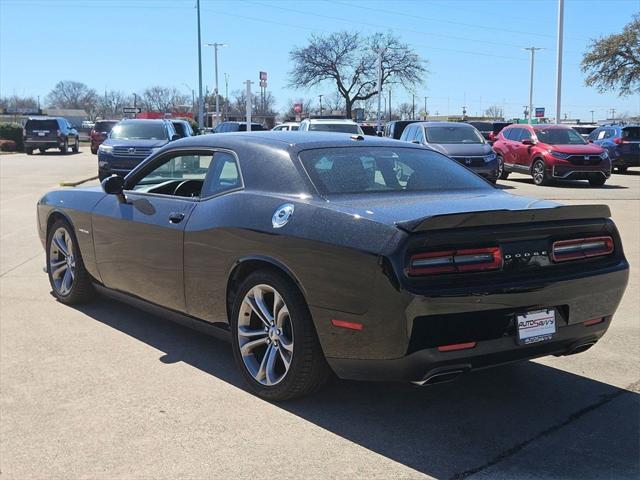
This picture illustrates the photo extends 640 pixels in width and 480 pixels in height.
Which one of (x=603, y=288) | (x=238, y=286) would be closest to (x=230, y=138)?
(x=238, y=286)

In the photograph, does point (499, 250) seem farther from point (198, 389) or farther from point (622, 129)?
point (622, 129)

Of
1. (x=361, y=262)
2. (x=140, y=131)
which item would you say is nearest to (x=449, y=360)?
(x=361, y=262)

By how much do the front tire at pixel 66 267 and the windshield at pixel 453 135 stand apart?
40.3 feet

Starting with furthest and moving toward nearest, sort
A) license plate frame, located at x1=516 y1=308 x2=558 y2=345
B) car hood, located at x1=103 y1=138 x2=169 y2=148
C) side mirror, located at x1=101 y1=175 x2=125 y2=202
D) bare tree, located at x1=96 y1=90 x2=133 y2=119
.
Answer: bare tree, located at x1=96 y1=90 x2=133 y2=119 < car hood, located at x1=103 y1=138 x2=169 y2=148 < side mirror, located at x1=101 y1=175 x2=125 y2=202 < license plate frame, located at x1=516 y1=308 x2=558 y2=345

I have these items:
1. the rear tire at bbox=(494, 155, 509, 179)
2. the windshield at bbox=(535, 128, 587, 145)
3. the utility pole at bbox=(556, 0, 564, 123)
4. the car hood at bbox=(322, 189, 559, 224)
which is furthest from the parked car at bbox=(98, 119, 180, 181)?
the utility pole at bbox=(556, 0, 564, 123)

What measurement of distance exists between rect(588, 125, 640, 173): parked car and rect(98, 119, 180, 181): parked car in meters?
15.7

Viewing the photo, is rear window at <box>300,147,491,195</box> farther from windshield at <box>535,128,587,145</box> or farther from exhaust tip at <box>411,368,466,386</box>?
windshield at <box>535,128,587,145</box>

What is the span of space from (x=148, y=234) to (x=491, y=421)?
267cm

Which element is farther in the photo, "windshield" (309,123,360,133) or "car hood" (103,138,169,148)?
"windshield" (309,123,360,133)

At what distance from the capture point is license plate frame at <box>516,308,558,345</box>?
11.0 ft

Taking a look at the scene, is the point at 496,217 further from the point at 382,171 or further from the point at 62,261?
the point at 62,261

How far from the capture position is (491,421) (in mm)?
3604

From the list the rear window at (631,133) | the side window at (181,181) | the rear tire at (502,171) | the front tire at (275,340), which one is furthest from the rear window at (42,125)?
the front tire at (275,340)

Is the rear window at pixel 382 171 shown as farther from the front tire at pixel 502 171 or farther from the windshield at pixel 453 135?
the front tire at pixel 502 171
